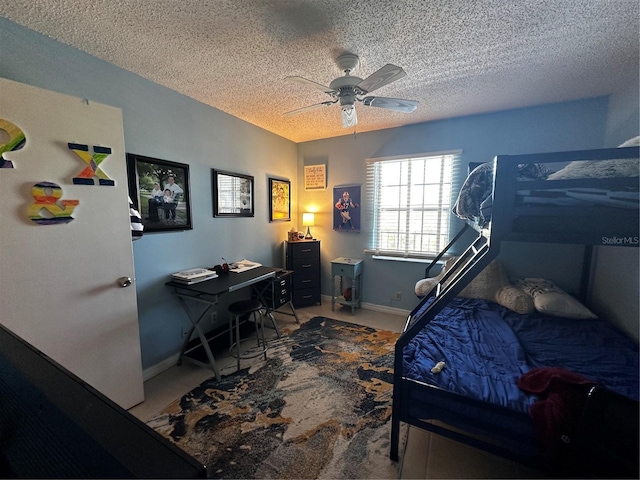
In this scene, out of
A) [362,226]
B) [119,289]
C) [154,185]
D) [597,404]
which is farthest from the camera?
[362,226]

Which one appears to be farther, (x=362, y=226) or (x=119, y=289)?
(x=362, y=226)

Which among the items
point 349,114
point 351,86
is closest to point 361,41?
point 351,86

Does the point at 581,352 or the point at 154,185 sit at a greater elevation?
the point at 154,185

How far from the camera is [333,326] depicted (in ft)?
10.2

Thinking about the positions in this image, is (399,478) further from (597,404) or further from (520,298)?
(520,298)

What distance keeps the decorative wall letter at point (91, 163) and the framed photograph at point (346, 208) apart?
2643 mm

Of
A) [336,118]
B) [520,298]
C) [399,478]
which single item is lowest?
[399,478]

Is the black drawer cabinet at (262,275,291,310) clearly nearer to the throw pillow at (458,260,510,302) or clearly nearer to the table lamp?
the table lamp

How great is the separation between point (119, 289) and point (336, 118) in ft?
8.72

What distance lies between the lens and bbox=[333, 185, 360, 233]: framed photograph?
363 centimetres

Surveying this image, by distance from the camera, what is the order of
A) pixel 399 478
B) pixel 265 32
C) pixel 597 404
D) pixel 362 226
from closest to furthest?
pixel 597 404 < pixel 399 478 < pixel 265 32 < pixel 362 226

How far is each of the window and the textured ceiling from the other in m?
0.94

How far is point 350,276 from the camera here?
11.2ft

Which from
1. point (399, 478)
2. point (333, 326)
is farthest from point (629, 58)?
point (333, 326)
